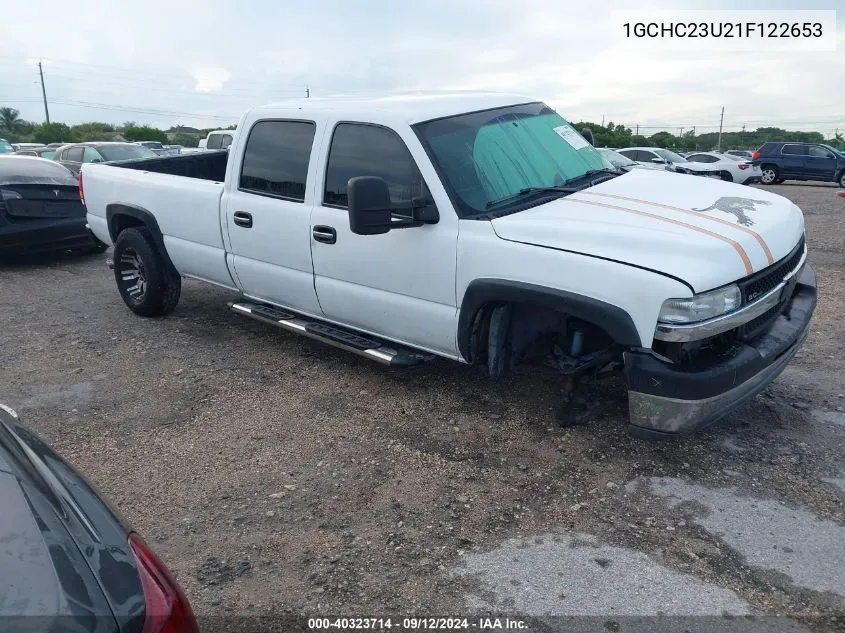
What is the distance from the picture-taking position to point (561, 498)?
3529mm

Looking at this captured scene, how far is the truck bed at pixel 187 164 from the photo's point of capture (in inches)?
271

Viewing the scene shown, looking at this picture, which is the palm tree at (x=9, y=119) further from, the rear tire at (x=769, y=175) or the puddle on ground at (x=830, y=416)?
the puddle on ground at (x=830, y=416)

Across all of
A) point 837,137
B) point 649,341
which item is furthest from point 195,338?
point 837,137

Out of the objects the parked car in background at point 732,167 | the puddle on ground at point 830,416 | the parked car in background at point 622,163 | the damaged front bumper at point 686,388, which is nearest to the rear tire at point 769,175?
the parked car in background at point 732,167

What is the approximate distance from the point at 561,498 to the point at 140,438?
249 cm

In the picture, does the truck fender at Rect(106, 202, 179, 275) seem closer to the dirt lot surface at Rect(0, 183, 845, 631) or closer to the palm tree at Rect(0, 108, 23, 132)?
the dirt lot surface at Rect(0, 183, 845, 631)

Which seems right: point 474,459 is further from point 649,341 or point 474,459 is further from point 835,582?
point 835,582

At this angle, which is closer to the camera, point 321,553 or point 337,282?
point 321,553

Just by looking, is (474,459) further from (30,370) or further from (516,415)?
(30,370)

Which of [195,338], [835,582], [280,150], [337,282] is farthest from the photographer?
[195,338]

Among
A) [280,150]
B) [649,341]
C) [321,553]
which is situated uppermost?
[280,150]

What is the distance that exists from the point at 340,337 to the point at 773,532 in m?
2.74

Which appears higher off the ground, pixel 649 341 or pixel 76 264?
pixel 649 341

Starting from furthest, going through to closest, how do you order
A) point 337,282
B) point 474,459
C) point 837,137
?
point 837,137 → point 337,282 → point 474,459
